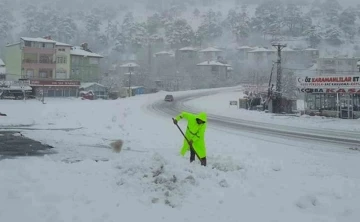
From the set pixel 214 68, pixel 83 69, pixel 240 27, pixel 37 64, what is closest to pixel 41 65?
pixel 37 64

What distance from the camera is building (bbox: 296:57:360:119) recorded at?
111 feet

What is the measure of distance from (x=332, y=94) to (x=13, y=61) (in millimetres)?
52943

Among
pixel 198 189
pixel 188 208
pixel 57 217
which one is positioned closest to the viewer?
pixel 57 217

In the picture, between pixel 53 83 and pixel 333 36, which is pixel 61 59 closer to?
pixel 53 83

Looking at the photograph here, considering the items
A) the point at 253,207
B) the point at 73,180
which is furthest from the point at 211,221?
the point at 73,180

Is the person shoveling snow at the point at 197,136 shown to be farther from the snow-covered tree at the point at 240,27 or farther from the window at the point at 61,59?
the snow-covered tree at the point at 240,27

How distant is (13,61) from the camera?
67750mm

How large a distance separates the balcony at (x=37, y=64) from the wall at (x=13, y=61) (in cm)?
129

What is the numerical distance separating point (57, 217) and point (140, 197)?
5.28ft

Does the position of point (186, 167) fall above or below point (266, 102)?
below

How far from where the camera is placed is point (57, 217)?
6141 mm

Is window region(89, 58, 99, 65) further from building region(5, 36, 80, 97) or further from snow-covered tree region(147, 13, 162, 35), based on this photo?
snow-covered tree region(147, 13, 162, 35)

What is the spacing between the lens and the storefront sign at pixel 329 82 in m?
33.5

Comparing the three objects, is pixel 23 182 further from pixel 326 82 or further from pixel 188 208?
pixel 326 82
